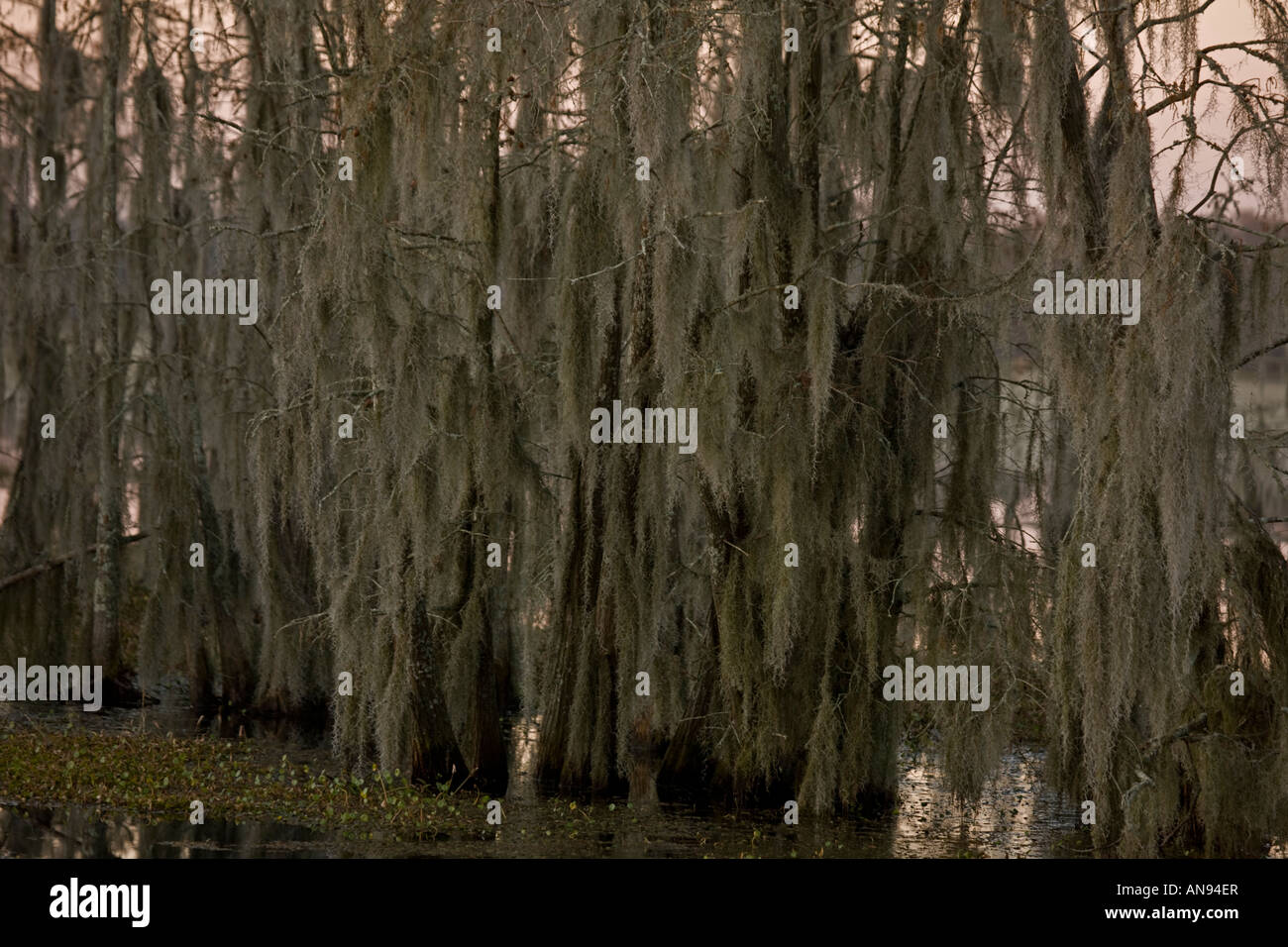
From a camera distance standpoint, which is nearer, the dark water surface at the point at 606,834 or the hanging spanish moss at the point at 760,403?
the hanging spanish moss at the point at 760,403

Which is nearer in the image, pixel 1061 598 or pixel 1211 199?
pixel 1061 598

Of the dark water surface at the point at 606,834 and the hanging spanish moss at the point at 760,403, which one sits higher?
the hanging spanish moss at the point at 760,403

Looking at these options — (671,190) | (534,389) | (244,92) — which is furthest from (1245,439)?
(244,92)

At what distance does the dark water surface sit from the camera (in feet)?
29.8

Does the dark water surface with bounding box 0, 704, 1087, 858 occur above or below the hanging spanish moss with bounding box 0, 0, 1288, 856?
below

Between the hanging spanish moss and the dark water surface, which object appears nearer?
the hanging spanish moss

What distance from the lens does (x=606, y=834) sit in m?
9.66

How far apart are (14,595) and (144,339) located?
101 inches

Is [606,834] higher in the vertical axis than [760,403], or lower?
A: lower

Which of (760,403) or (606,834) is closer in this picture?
(606,834)

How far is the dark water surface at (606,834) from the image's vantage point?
29.8ft

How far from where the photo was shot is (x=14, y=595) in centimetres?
1384

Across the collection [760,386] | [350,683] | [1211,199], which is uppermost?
[1211,199]

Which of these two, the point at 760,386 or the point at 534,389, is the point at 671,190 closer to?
the point at 760,386
